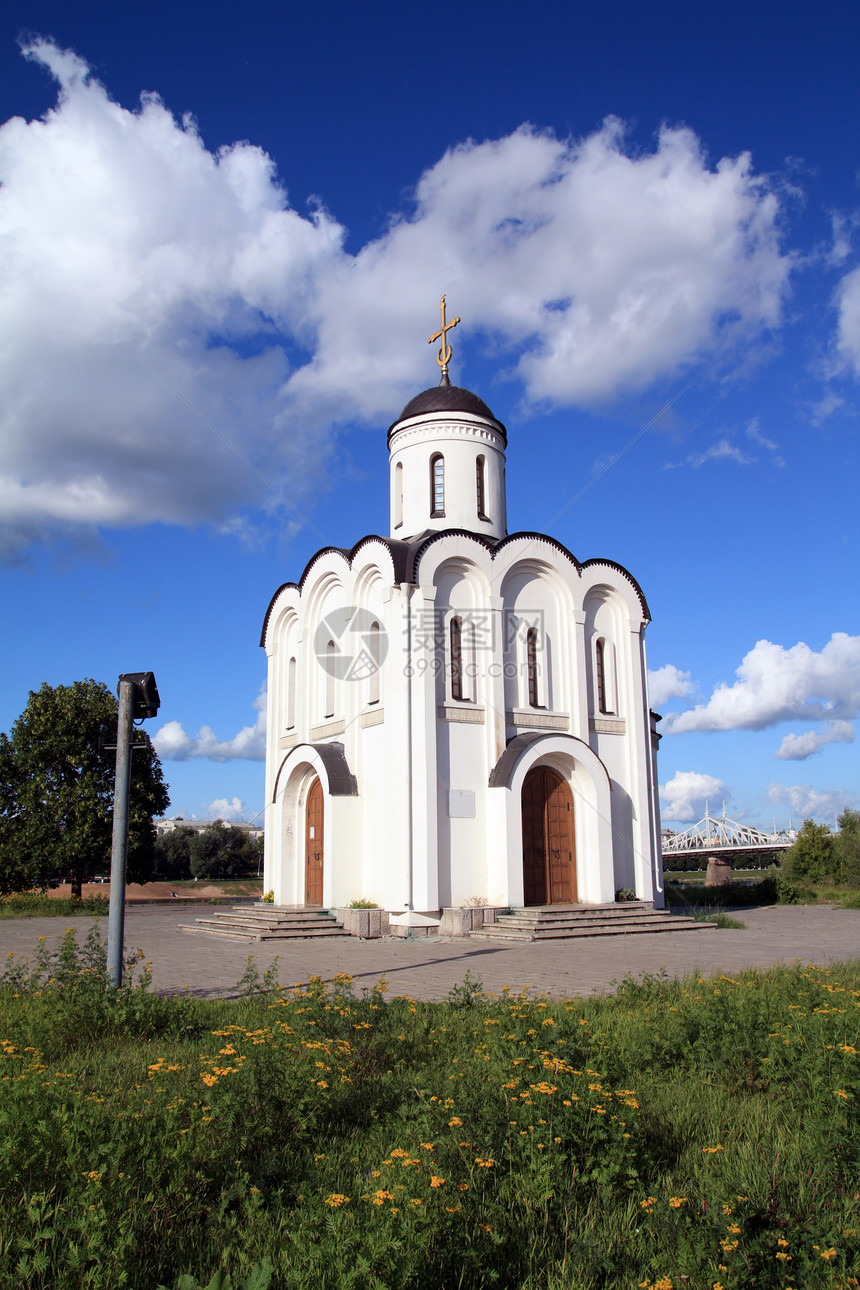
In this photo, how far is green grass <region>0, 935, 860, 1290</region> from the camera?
3.21m

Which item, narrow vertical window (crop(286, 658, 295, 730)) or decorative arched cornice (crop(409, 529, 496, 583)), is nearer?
decorative arched cornice (crop(409, 529, 496, 583))

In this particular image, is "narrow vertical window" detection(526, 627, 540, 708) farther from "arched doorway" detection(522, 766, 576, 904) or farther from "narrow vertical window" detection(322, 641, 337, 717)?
"narrow vertical window" detection(322, 641, 337, 717)

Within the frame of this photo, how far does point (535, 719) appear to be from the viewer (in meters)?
19.4

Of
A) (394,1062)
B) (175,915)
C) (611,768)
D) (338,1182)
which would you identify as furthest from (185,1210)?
(175,915)

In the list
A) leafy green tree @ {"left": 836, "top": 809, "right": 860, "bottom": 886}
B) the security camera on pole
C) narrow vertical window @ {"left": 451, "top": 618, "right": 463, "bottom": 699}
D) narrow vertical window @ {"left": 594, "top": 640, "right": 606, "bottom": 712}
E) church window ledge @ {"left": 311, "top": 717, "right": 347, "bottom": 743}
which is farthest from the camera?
leafy green tree @ {"left": 836, "top": 809, "right": 860, "bottom": 886}

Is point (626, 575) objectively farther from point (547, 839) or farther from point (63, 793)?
point (63, 793)

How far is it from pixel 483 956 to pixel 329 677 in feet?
29.5

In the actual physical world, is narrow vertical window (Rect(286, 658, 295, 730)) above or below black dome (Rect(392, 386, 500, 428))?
below

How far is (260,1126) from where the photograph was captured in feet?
14.3

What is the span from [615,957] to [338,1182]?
9.84 meters

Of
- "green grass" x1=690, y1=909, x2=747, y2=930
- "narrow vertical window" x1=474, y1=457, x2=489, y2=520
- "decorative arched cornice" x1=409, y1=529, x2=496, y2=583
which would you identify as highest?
"narrow vertical window" x1=474, y1=457, x2=489, y2=520

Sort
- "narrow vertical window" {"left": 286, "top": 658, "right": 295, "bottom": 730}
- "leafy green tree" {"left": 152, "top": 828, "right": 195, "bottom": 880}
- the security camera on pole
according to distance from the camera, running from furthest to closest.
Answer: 1. "leafy green tree" {"left": 152, "top": 828, "right": 195, "bottom": 880}
2. "narrow vertical window" {"left": 286, "top": 658, "right": 295, "bottom": 730}
3. the security camera on pole

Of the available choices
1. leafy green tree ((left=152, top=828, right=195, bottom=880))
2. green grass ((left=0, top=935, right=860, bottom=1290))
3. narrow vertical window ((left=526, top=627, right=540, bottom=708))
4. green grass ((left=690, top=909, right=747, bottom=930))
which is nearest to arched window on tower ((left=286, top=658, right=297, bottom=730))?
narrow vertical window ((left=526, top=627, right=540, bottom=708))

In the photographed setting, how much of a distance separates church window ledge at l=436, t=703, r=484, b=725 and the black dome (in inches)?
285
